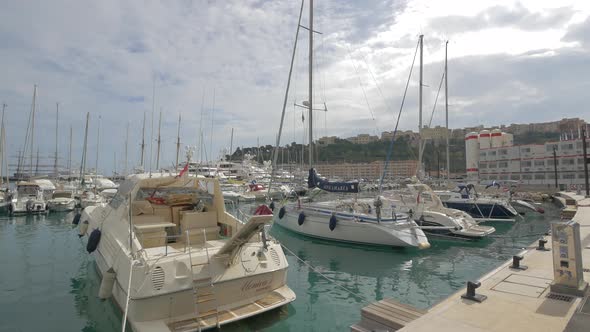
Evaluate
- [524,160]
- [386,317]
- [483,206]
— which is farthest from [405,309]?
[524,160]

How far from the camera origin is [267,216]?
19.7 ft

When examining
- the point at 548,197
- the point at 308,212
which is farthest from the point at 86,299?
the point at 548,197

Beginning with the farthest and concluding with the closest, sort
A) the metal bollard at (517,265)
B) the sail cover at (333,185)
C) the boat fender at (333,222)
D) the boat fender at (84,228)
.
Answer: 1. the sail cover at (333,185)
2. the boat fender at (333,222)
3. the boat fender at (84,228)
4. the metal bollard at (517,265)

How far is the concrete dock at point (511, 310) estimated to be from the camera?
180 inches

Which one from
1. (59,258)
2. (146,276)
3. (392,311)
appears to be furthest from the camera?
(59,258)

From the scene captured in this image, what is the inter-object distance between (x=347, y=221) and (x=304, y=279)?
5.26m

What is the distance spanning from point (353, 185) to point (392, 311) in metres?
11.7

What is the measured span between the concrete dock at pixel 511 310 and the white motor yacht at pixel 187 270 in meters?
2.95

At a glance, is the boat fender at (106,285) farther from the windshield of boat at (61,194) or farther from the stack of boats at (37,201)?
the windshield of boat at (61,194)

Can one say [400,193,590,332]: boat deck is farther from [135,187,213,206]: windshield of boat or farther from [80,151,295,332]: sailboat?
[135,187,213,206]: windshield of boat

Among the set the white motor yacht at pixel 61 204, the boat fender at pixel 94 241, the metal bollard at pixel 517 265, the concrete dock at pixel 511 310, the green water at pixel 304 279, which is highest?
the boat fender at pixel 94 241

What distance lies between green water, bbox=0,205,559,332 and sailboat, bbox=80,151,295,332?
694 millimetres

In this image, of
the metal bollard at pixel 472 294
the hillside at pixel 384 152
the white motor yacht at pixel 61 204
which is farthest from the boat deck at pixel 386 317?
the hillside at pixel 384 152

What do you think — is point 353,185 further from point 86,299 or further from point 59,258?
point 59,258
